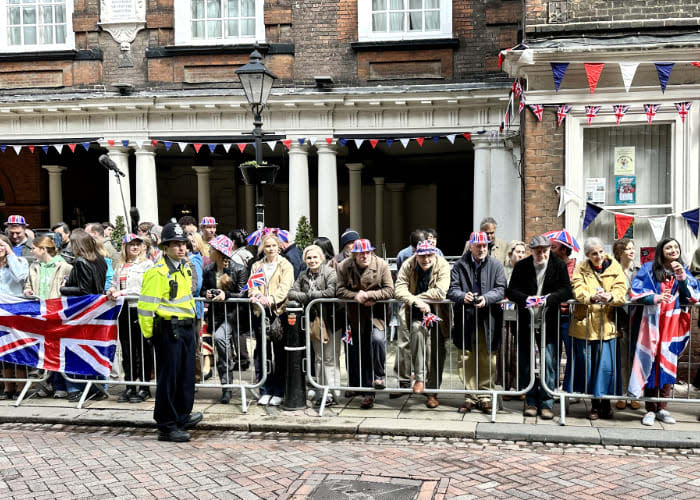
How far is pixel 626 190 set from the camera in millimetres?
9258

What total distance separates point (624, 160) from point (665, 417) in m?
3.80

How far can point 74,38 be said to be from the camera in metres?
16.2

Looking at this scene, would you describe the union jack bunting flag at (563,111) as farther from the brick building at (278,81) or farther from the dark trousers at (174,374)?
the dark trousers at (174,374)

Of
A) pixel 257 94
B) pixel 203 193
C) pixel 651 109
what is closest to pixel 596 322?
pixel 651 109

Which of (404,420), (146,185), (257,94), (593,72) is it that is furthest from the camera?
(146,185)

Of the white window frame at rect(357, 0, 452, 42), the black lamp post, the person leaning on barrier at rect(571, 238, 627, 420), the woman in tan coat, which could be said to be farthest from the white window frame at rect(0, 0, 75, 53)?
the person leaning on barrier at rect(571, 238, 627, 420)

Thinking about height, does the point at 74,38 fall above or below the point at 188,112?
above

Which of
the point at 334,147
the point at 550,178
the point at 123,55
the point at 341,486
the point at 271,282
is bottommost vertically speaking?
the point at 341,486

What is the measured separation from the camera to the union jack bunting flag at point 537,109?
30.1 feet

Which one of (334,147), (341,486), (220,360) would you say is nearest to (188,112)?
(334,147)

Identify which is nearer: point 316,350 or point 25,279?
point 316,350

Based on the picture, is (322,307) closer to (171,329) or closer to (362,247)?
(362,247)

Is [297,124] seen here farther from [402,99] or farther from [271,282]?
[271,282]

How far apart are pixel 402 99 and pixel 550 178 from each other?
242 inches
